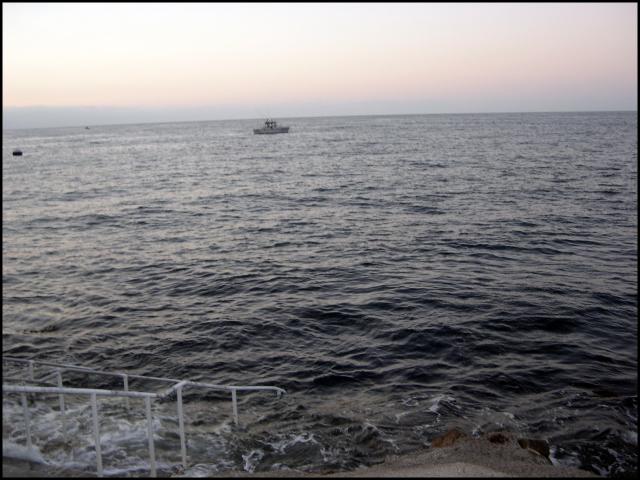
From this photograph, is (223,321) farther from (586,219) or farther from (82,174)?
(82,174)

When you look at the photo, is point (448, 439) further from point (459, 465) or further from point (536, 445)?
point (459, 465)

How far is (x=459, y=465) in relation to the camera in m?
6.69

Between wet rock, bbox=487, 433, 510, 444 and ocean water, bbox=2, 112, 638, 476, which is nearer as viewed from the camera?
wet rock, bbox=487, 433, 510, 444

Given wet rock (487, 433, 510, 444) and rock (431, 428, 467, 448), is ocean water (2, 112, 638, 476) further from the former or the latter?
wet rock (487, 433, 510, 444)

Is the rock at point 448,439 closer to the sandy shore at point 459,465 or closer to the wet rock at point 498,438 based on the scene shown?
the sandy shore at point 459,465

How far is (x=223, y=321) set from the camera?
15.0m

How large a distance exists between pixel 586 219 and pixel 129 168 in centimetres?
5070

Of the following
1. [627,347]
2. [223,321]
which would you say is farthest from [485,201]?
[223,321]

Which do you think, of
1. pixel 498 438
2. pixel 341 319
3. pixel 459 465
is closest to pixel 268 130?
pixel 341 319

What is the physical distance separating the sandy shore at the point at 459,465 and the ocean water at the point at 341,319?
2.68 ft

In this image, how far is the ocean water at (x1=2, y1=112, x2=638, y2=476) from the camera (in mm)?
9094

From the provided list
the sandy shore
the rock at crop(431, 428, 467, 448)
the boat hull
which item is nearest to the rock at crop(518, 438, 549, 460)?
the sandy shore

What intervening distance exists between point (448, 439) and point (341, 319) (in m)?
6.97

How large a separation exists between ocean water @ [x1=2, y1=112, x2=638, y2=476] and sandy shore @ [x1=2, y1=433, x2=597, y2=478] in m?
0.82
